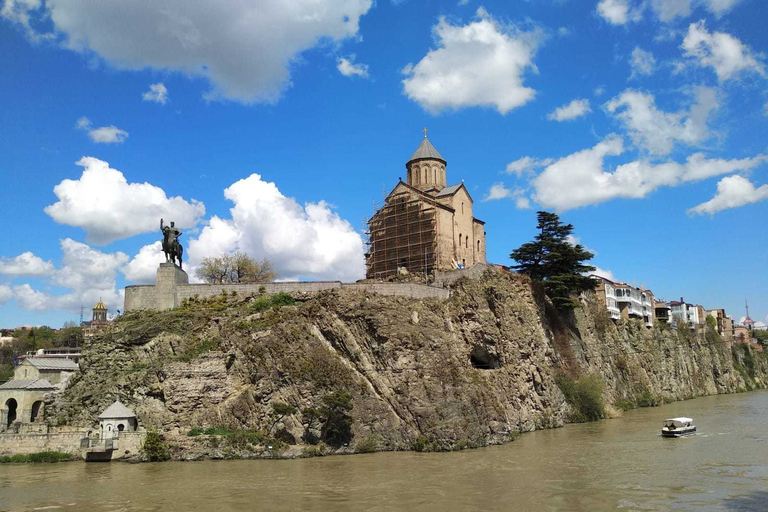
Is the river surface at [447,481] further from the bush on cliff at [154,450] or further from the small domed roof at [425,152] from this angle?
the small domed roof at [425,152]

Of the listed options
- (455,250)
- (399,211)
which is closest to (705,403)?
(455,250)

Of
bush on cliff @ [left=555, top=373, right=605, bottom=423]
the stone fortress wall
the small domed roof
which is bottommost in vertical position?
bush on cliff @ [left=555, top=373, right=605, bottom=423]

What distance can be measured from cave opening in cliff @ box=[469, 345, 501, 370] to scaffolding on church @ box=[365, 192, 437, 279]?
29.8 ft

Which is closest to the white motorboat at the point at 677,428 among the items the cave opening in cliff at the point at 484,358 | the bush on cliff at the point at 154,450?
the cave opening in cliff at the point at 484,358

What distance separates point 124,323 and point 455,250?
24764mm

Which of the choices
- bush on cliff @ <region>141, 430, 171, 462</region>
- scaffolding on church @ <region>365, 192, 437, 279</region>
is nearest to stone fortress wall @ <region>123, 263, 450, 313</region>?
scaffolding on church @ <region>365, 192, 437, 279</region>

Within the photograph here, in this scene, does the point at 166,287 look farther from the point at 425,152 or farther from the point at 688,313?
the point at 688,313

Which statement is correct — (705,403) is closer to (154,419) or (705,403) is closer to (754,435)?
(754,435)

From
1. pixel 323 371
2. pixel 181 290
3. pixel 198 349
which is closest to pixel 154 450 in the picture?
pixel 198 349

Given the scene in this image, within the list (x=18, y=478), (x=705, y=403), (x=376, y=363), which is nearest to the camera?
(x=18, y=478)

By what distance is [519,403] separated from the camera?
36656 mm

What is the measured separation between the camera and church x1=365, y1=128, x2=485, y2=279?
46.7m

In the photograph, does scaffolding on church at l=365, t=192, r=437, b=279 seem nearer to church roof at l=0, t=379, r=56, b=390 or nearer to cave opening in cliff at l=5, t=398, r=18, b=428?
church roof at l=0, t=379, r=56, b=390

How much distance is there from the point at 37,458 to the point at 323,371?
14493mm
